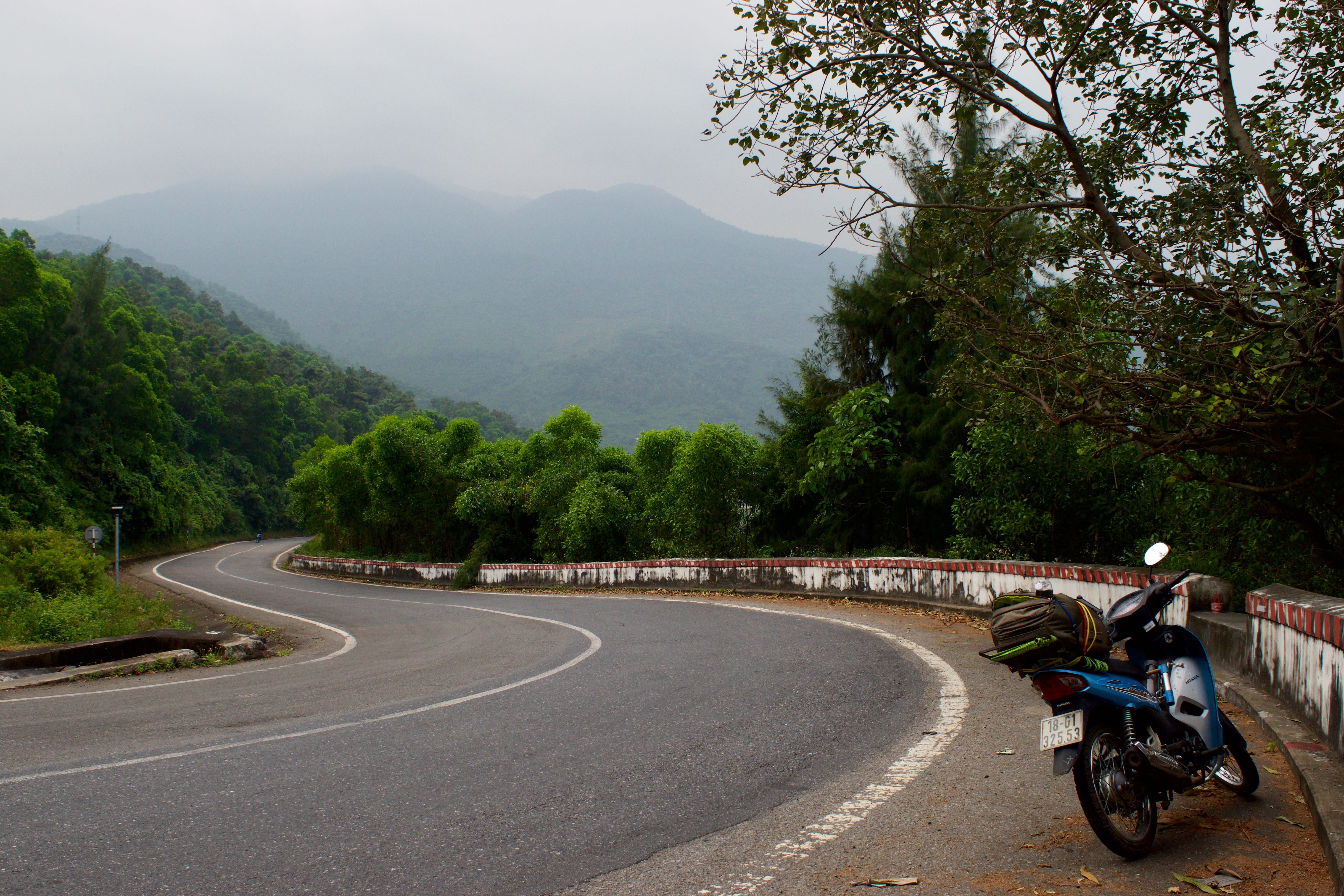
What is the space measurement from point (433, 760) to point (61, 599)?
1773cm

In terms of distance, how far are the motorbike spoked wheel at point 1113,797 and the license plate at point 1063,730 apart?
0.04m

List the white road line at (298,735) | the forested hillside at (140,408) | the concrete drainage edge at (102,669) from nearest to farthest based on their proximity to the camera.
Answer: the white road line at (298,735) < the concrete drainage edge at (102,669) < the forested hillside at (140,408)

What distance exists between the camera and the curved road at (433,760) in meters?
3.53

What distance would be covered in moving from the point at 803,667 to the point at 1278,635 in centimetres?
375

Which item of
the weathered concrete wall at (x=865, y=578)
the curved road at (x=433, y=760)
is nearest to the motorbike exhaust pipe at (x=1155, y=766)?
the weathered concrete wall at (x=865, y=578)

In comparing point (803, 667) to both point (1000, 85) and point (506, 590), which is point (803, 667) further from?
point (506, 590)

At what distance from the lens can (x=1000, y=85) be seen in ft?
29.0

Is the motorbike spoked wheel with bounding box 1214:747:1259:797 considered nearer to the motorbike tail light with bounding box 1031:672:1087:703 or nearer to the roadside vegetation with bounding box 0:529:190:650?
the motorbike tail light with bounding box 1031:672:1087:703

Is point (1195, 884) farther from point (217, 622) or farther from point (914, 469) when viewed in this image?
point (217, 622)

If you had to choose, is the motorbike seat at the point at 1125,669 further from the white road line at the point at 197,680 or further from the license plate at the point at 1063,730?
the white road line at the point at 197,680

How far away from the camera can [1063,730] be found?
3.67 metres

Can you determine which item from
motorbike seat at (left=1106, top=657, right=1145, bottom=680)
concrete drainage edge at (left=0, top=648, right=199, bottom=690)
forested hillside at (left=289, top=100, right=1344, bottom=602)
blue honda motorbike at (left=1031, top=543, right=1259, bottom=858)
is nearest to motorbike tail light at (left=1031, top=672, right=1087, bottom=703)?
blue honda motorbike at (left=1031, top=543, right=1259, bottom=858)

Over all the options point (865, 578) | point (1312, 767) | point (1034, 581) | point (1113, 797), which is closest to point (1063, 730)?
point (1113, 797)

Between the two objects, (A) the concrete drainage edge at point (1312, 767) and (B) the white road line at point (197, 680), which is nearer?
(A) the concrete drainage edge at point (1312, 767)
